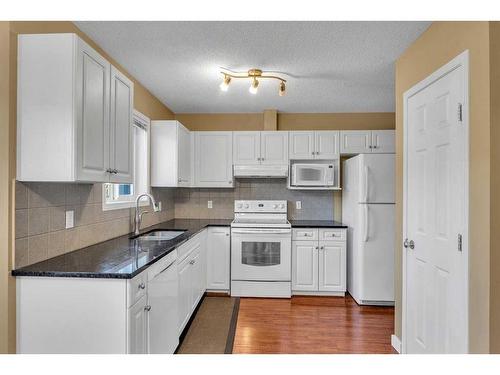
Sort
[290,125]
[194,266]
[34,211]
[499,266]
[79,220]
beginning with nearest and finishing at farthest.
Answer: [499,266], [34,211], [79,220], [194,266], [290,125]

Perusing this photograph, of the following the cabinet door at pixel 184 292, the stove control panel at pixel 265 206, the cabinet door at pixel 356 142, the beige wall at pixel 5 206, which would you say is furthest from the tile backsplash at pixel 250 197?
the beige wall at pixel 5 206

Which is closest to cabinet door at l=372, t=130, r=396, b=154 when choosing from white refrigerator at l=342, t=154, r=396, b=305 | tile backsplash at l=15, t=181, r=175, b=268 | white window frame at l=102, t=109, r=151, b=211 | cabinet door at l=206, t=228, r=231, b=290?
white refrigerator at l=342, t=154, r=396, b=305

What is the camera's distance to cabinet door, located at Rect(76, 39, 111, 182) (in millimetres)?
1664

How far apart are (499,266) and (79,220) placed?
2.51 m

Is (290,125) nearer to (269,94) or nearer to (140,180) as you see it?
(269,94)

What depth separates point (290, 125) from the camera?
14.6ft

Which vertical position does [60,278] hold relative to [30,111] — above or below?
below

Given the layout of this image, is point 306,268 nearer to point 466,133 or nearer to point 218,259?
point 218,259

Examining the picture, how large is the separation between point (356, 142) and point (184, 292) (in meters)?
2.79

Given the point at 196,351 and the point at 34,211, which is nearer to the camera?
the point at 34,211

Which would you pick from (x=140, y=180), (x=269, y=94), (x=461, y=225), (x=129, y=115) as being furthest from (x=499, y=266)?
(x=140, y=180)

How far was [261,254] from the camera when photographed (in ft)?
12.3

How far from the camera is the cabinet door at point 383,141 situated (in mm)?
3985

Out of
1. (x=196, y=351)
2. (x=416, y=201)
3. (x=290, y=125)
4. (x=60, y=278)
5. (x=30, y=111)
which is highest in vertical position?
(x=290, y=125)
